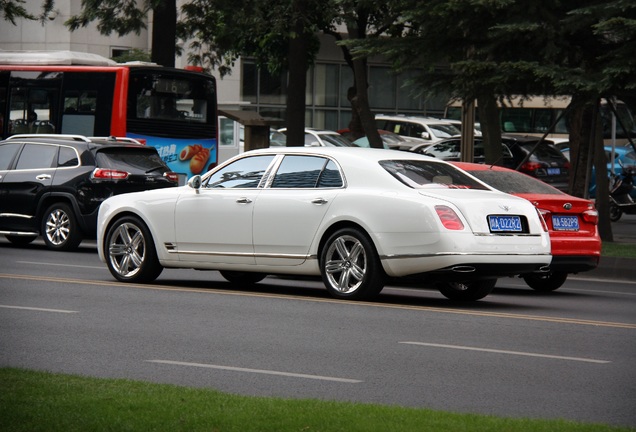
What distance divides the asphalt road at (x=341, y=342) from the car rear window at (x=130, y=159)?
231 inches

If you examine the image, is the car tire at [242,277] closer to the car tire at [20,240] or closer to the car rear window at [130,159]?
the car rear window at [130,159]

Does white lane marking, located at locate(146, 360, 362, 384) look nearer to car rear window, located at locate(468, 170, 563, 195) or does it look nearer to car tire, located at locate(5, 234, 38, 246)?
car rear window, located at locate(468, 170, 563, 195)

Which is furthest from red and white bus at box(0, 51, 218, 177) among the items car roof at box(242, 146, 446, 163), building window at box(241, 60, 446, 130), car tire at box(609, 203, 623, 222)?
building window at box(241, 60, 446, 130)

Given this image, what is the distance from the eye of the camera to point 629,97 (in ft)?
69.6

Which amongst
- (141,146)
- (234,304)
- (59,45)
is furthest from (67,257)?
(59,45)

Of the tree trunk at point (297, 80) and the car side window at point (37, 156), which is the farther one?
the tree trunk at point (297, 80)

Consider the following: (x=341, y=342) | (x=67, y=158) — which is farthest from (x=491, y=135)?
(x=341, y=342)

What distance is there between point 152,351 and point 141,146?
1249 cm

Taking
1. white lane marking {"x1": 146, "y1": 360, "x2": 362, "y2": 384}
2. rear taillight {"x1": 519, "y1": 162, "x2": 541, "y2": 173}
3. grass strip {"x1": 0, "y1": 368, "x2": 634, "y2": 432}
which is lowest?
white lane marking {"x1": 146, "y1": 360, "x2": 362, "y2": 384}

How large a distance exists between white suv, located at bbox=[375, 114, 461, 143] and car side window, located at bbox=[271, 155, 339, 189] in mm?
31892

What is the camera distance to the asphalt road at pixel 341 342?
8516 mm

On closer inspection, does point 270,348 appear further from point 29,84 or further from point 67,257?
point 29,84

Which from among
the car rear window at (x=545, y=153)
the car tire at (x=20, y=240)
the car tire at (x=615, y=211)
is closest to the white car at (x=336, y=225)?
the car tire at (x=20, y=240)

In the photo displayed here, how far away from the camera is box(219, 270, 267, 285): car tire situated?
52.8 feet
